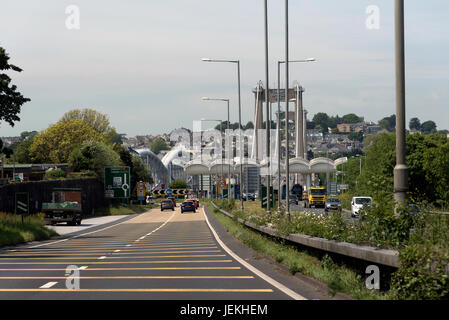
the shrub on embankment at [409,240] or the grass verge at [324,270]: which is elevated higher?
the shrub on embankment at [409,240]

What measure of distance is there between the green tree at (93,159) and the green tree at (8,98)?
58464 mm

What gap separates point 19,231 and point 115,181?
51.6 metres

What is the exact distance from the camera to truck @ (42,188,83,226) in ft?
170

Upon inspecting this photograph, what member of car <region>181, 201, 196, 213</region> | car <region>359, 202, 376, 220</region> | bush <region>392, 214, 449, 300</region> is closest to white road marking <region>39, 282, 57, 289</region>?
car <region>359, 202, 376, 220</region>

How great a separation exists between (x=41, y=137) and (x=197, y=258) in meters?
110

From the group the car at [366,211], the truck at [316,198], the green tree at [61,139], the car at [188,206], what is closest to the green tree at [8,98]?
the car at [366,211]

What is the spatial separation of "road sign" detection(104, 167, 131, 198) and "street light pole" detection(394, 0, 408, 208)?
72171 mm

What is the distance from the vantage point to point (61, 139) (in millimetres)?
122750

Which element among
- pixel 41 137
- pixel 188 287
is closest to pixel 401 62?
pixel 188 287

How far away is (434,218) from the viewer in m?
11.7

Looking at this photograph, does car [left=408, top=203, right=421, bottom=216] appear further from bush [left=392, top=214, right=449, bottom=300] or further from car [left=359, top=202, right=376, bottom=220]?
bush [left=392, top=214, right=449, bottom=300]

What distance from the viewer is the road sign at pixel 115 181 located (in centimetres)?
8306

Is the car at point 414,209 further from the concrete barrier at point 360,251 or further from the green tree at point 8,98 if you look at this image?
the green tree at point 8,98
